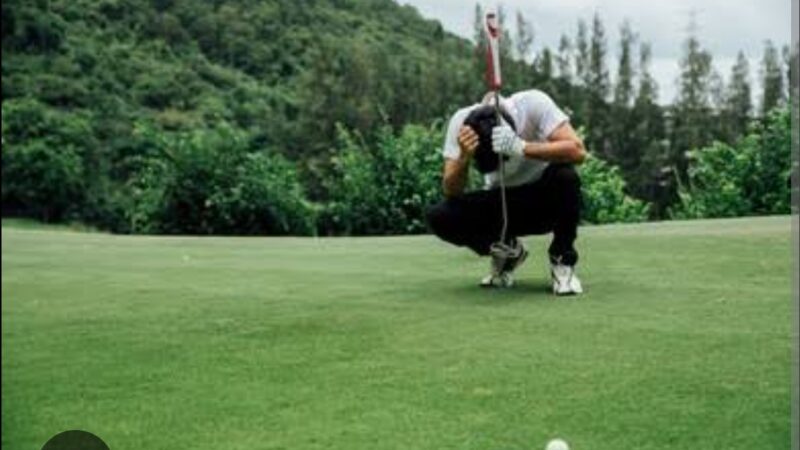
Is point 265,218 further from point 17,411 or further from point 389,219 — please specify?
point 17,411

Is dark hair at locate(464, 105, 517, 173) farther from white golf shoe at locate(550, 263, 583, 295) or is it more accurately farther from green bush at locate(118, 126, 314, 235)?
green bush at locate(118, 126, 314, 235)

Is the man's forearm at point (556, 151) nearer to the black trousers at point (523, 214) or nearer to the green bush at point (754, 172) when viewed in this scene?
the black trousers at point (523, 214)

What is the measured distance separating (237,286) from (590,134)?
6.25 m

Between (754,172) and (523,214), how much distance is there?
2.93ft

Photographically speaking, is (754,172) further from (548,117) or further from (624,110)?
(624,110)

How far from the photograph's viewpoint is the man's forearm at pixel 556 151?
146 inches

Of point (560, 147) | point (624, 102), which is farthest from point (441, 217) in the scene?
point (624, 102)

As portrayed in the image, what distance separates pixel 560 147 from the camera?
12.3 feet

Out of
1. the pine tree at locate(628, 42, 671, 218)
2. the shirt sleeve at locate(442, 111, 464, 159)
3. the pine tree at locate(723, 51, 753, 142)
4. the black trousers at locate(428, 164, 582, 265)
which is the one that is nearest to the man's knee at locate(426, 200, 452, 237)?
the black trousers at locate(428, 164, 582, 265)

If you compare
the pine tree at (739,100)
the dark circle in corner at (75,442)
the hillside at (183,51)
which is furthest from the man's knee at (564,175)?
the dark circle in corner at (75,442)

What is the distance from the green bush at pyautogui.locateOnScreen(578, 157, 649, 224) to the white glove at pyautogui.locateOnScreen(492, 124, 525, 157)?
4.90 m

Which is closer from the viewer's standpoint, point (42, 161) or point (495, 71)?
point (42, 161)

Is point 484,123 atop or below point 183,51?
below

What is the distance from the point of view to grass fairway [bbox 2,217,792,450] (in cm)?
222
